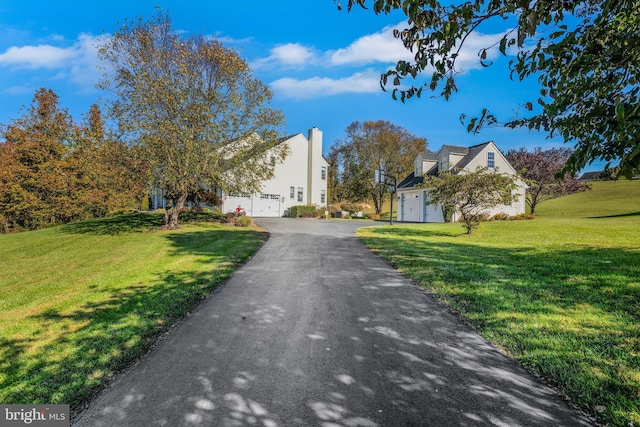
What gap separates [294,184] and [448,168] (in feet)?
54.3

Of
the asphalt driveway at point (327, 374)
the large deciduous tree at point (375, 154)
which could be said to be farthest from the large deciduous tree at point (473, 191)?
the large deciduous tree at point (375, 154)

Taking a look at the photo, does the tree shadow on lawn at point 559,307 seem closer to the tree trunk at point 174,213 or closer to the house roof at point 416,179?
the tree trunk at point 174,213

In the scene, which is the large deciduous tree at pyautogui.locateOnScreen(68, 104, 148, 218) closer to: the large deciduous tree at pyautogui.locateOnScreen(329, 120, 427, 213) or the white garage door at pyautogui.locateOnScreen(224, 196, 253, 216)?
the white garage door at pyautogui.locateOnScreen(224, 196, 253, 216)

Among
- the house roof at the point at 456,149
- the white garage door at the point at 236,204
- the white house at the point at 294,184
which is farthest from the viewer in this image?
the white house at the point at 294,184

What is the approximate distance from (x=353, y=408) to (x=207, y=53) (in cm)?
1880

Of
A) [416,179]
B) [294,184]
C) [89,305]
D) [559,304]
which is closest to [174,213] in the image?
[89,305]

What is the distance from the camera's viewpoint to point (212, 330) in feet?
14.3

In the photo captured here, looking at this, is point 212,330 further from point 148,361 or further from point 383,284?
point 383,284

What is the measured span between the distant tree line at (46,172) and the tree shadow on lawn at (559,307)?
21522 mm

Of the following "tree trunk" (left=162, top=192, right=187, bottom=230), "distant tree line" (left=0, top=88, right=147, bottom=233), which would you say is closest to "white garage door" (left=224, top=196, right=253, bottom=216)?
"distant tree line" (left=0, top=88, right=147, bottom=233)

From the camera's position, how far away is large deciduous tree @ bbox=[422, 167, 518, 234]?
14.2 metres

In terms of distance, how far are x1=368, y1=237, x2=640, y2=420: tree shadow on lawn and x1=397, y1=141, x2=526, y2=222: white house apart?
1783 centimetres

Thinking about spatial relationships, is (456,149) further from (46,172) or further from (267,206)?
(46,172)

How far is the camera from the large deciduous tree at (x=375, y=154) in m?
47.8
